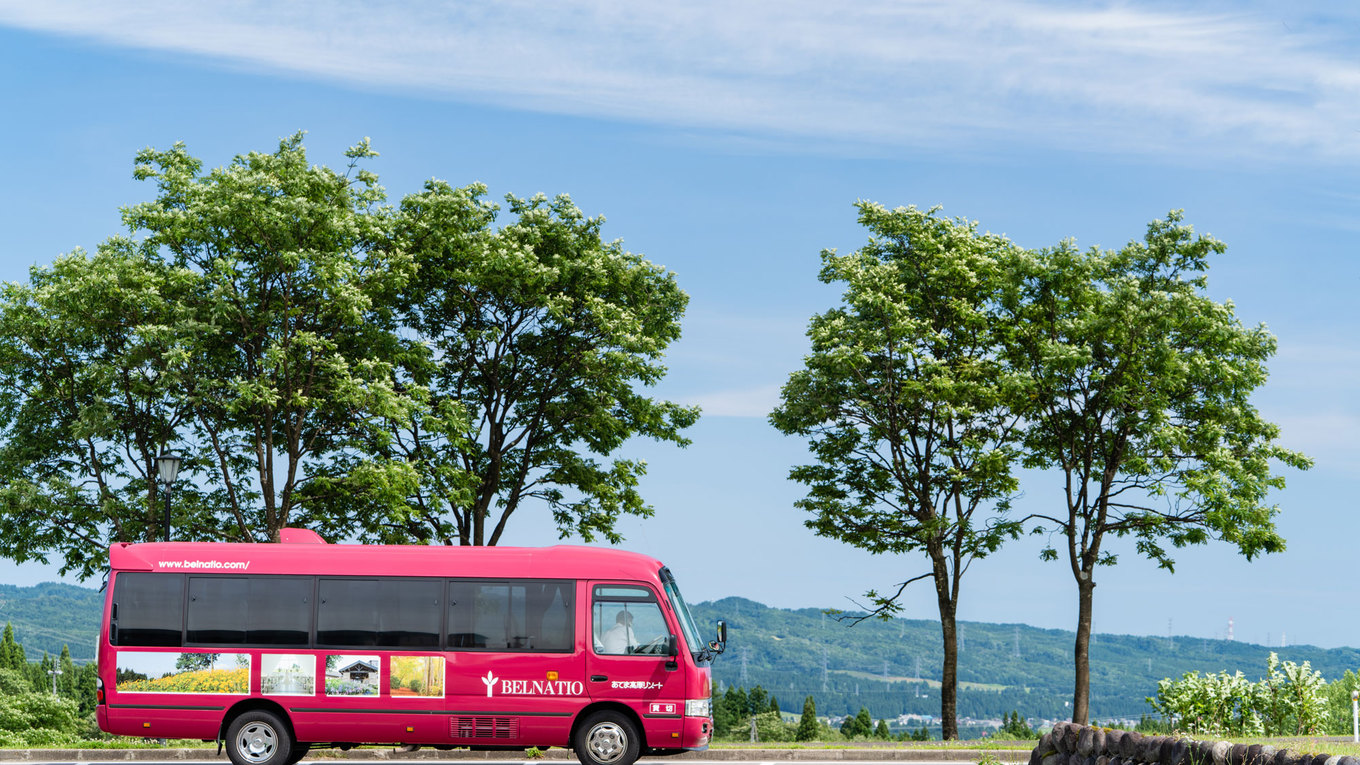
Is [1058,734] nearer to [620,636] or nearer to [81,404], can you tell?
[620,636]

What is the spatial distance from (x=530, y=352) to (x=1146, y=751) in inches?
1015

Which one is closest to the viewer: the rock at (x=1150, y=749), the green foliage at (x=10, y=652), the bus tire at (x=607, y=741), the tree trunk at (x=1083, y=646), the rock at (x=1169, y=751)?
the rock at (x=1169, y=751)

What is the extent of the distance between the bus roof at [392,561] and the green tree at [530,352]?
15.6m

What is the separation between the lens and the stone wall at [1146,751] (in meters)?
10.9

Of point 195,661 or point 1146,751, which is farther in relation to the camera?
point 195,661

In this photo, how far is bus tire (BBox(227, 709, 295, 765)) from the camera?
17.2 metres

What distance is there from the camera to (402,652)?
1730 centimetres

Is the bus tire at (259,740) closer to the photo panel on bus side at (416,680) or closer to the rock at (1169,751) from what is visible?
the photo panel on bus side at (416,680)

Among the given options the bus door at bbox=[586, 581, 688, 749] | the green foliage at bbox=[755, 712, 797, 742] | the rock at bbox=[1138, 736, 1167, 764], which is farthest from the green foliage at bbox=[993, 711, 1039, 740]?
the green foliage at bbox=[755, 712, 797, 742]

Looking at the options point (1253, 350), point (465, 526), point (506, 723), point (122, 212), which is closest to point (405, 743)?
point (506, 723)

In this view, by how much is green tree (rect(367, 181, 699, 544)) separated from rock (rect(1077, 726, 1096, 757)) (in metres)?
22.1

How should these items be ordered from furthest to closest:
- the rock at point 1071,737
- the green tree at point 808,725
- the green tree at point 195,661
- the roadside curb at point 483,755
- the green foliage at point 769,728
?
the green foliage at point 769,728
the green tree at point 808,725
the roadside curb at point 483,755
the green tree at point 195,661
the rock at point 1071,737

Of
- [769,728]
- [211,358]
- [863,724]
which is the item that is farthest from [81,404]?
[863,724]

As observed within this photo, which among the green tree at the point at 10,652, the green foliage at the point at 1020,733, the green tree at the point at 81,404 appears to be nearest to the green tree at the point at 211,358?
the green tree at the point at 81,404
